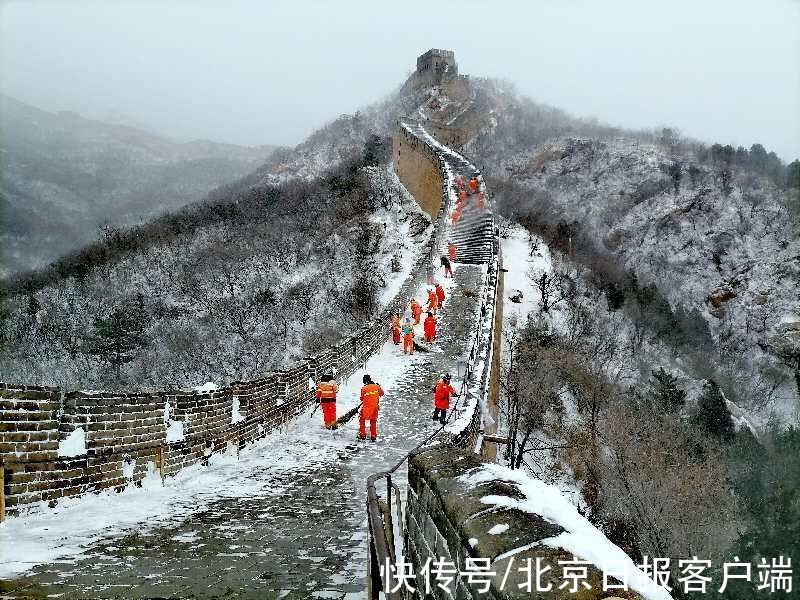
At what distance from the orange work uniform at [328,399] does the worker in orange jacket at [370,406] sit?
91cm

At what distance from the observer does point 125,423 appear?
6930 mm

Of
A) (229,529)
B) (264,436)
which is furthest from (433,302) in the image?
(229,529)

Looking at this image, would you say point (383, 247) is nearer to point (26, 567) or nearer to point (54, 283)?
point (54, 283)

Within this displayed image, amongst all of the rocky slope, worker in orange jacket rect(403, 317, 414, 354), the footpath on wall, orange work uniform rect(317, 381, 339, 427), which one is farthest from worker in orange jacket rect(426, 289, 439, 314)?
the rocky slope

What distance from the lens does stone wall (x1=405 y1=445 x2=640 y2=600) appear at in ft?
7.49

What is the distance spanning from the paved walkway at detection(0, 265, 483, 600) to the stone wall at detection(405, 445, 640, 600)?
0.94 m

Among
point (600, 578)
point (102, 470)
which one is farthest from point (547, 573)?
point (102, 470)

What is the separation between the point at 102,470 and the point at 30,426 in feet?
3.80

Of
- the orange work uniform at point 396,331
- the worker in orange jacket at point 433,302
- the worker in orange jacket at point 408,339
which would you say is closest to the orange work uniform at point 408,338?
the worker in orange jacket at point 408,339

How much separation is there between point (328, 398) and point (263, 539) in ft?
16.3

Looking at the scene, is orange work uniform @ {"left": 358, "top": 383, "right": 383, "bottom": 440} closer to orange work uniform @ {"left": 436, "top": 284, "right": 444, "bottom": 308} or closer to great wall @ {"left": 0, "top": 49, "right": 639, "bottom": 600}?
great wall @ {"left": 0, "top": 49, "right": 639, "bottom": 600}

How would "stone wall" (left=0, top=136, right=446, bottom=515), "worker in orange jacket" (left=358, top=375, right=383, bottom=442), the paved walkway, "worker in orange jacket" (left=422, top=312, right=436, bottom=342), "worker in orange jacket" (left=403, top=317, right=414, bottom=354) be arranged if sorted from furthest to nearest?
"worker in orange jacket" (left=422, top=312, right=436, bottom=342) → "worker in orange jacket" (left=403, top=317, right=414, bottom=354) → "worker in orange jacket" (left=358, top=375, right=383, bottom=442) → "stone wall" (left=0, top=136, right=446, bottom=515) → the paved walkway

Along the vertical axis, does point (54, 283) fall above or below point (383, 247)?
below

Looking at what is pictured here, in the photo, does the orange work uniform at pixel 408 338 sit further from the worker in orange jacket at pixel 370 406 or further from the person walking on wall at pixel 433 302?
the worker in orange jacket at pixel 370 406
